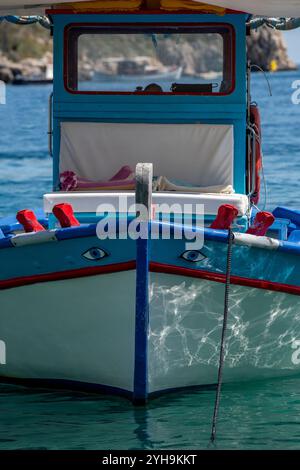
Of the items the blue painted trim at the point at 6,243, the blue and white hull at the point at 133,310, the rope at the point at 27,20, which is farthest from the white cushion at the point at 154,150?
the blue painted trim at the point at 6,243

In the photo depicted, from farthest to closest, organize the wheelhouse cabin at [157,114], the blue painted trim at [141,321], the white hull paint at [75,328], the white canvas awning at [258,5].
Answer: the wheelhouse cabin at [157,114] < the white canvas awning at [258,5] < the white hull paint at [75,328] < the blue painted trim at [141,321]

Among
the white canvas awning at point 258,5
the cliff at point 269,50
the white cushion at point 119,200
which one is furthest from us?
the cliff at point 269,50

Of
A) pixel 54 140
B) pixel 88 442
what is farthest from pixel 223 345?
pixel 54 140

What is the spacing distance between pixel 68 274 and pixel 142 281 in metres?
0.65

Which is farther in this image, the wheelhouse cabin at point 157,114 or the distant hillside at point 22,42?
the distant hillside at point 22,42

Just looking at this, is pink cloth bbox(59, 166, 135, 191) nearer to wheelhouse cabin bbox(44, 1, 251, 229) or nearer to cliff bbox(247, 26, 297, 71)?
wheelhouse cabin bbox(44, 1, 251, 229)

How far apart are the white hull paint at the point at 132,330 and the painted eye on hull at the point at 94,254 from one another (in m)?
0.17

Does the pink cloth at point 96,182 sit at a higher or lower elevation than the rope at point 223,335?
higher

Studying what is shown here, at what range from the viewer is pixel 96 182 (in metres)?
11.4

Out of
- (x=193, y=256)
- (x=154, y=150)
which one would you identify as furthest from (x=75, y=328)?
(x=154, y=150)

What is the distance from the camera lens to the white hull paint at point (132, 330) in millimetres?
9945

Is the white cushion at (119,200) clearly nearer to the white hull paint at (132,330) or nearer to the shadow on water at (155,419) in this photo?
the white hull paint at (132,330)

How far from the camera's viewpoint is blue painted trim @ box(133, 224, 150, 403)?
9.59 metres

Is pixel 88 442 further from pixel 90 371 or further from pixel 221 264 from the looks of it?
pixel 221 264
